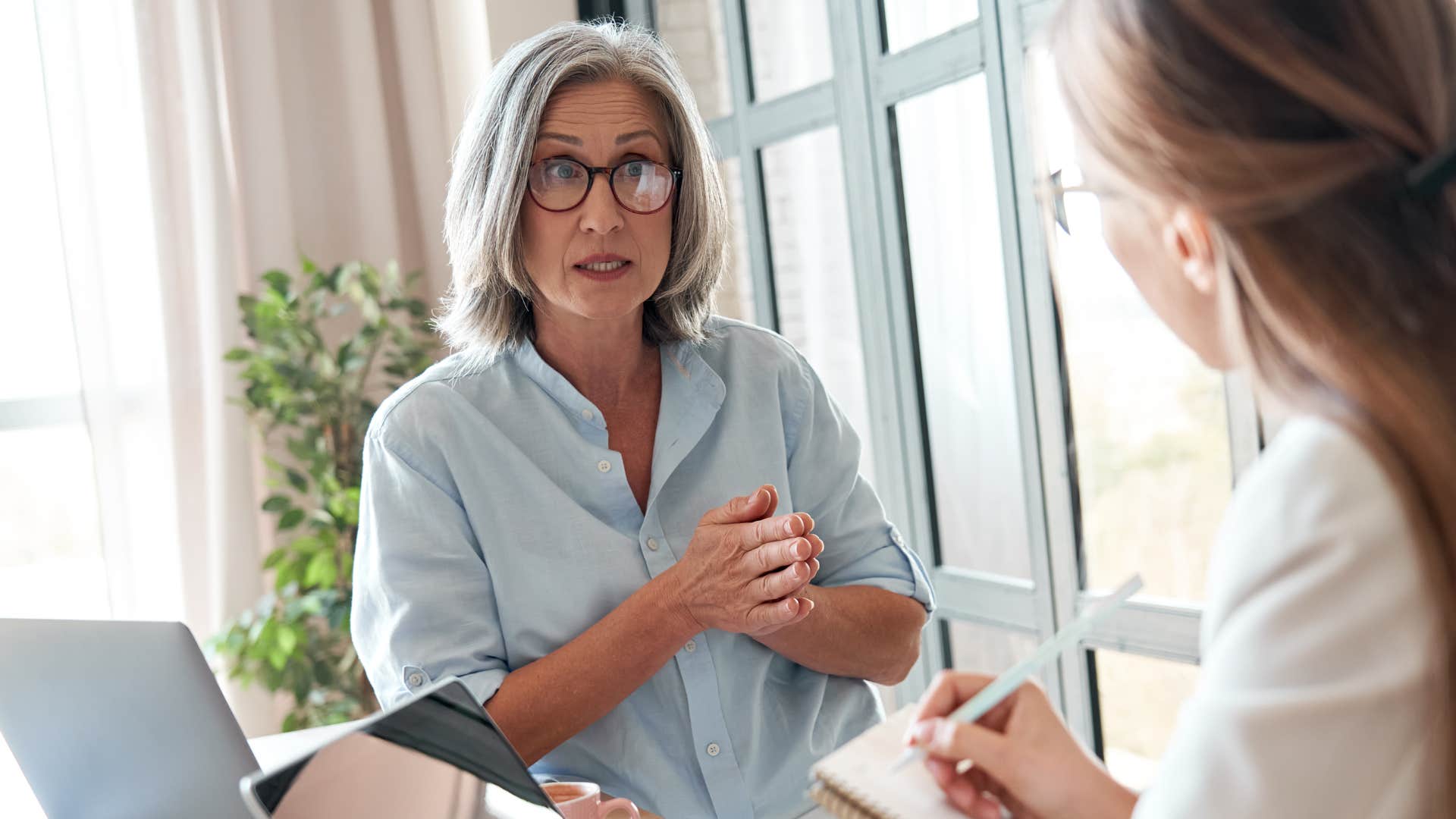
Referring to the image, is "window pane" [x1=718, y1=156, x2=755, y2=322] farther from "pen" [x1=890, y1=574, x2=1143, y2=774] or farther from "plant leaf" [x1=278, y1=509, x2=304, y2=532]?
"pen" [x1=890, y1=574, x2=1143, y2=774]

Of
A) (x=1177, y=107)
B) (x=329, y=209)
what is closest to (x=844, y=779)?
(x=1177, y=107)

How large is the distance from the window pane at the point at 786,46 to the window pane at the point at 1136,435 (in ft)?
2.98

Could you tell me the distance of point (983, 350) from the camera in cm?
249

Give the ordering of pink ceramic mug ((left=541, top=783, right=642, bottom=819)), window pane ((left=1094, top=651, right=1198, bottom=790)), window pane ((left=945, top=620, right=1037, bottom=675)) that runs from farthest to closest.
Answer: window pane ((left=945, top=620, right=1037, bottom=675)), window pane ((left=1094, top=651, right=1198, bottom=790)), pink ceramic mug ((left=541, top=783, right=642, bottom=819))

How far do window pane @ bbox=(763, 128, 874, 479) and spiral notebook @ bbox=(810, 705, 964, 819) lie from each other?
203 centimetres

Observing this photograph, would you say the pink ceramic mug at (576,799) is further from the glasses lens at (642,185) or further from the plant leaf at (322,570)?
the plant leaf at (322,570)

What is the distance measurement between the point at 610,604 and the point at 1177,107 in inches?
35.8

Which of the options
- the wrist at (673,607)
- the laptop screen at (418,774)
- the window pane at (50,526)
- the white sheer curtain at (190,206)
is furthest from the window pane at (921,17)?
the window pane at (50,526)

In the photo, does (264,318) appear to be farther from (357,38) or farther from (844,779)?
(844,779)

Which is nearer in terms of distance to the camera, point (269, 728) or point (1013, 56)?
point (1013, 56)

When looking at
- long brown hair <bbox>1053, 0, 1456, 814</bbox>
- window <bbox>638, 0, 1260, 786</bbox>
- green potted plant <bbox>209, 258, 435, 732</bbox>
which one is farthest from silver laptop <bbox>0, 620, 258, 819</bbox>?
green potted plant <bbox>209, 258, 435, 732</bbox>

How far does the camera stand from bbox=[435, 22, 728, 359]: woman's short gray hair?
1.39 meters

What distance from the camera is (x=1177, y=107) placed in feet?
2.02

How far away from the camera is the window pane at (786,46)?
2771mm
